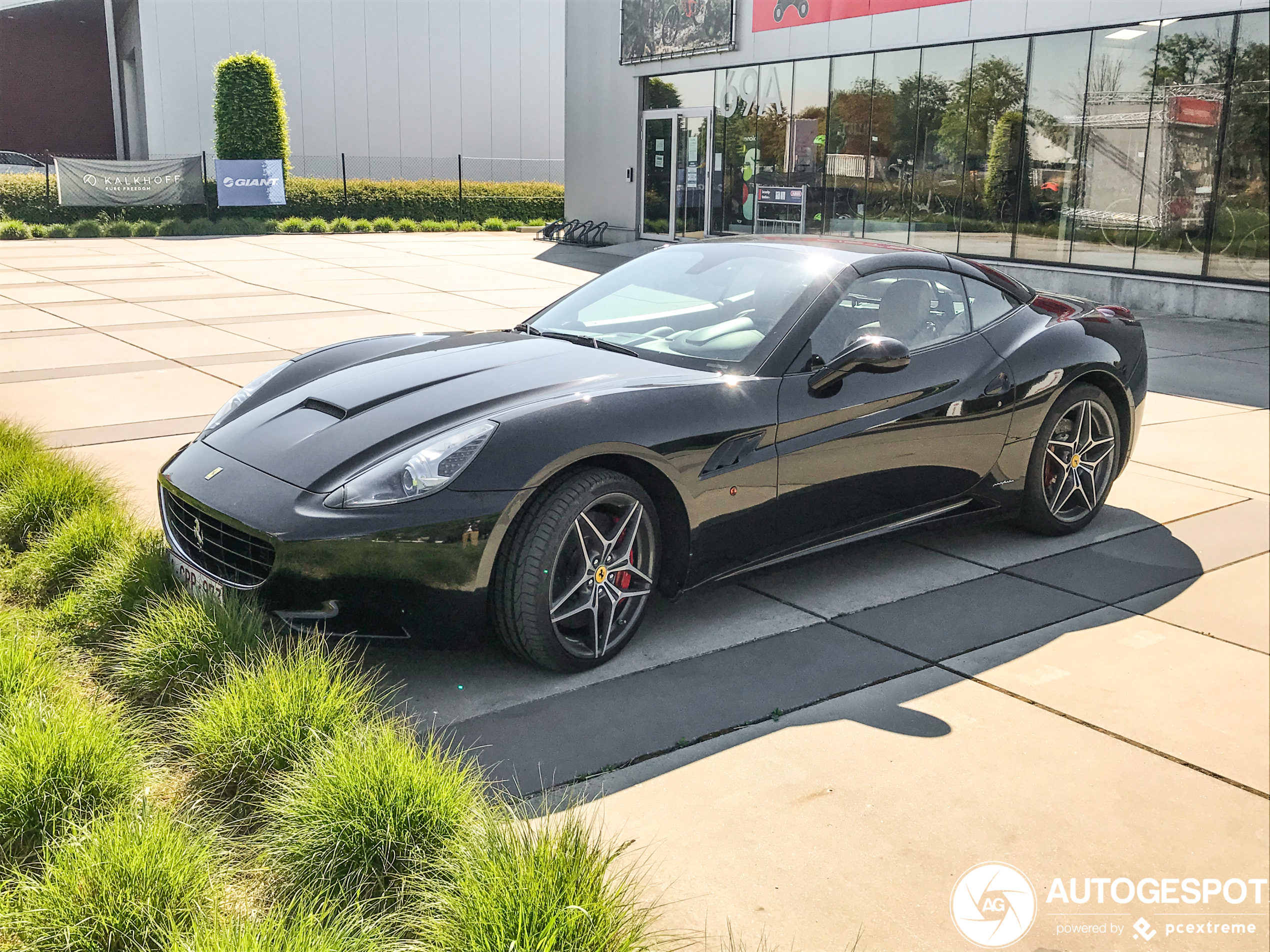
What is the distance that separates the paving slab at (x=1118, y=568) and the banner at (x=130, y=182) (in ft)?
85.5

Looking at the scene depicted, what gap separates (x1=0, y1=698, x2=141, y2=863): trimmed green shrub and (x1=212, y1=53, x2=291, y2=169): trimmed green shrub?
1097 inches

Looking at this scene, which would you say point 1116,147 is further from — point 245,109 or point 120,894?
point 245,109

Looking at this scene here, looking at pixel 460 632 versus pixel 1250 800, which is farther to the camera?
pixel 460 632

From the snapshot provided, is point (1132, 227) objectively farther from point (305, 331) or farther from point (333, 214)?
point (333, 214)

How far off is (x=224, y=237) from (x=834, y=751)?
25.0 metres

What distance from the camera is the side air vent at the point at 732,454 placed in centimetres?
416

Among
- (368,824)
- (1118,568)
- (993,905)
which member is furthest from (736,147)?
(368,824)

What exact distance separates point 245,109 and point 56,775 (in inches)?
1116

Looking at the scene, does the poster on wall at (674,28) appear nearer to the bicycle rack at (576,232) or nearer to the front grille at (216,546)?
the bicycle rack at (576,232)

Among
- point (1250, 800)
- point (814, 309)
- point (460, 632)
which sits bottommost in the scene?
point (1250, 800)

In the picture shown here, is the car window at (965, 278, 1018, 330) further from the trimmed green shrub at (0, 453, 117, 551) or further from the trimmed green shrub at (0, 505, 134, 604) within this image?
the trimmed green shrub at (0, 453, 117, 551)

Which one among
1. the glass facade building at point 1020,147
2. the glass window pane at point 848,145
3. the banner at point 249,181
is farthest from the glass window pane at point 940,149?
the banner at point 249,181

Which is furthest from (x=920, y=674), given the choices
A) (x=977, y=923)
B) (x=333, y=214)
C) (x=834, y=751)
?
(x=333, y=214)

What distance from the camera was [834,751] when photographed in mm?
3535
